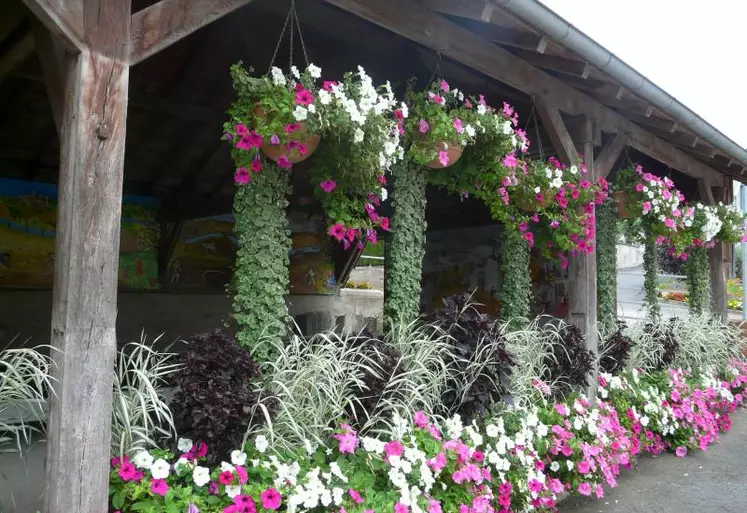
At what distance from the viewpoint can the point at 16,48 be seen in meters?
2.96

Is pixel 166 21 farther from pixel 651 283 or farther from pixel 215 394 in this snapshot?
pixel 651 283

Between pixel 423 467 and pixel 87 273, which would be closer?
pixel 87 273

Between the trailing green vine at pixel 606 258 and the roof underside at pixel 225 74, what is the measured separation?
34.7 inches

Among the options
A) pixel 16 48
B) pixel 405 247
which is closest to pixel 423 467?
pixel 405 247

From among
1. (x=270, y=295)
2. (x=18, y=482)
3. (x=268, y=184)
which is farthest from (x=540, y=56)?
(x=18, y=482)

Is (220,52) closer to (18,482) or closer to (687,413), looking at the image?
(18,482)

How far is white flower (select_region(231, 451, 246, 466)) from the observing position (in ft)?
7.07

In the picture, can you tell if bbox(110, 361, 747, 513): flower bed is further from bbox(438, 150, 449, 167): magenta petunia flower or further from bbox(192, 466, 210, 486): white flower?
bbox(438, 150, 449, 167): magenta petunia flower

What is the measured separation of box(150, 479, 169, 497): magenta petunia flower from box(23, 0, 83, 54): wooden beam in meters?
1.52

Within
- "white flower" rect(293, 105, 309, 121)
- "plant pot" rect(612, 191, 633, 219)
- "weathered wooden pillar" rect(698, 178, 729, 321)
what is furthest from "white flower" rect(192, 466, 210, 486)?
"weathered wooden pillar" rect(698, 178, 729, 321)

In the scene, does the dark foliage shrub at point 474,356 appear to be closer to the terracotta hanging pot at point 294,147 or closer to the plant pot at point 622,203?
the terracotta hanging pot at point 294,147

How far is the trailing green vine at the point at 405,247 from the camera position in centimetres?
343

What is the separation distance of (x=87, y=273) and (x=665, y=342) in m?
4.97

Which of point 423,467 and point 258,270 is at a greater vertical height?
point 258,270
